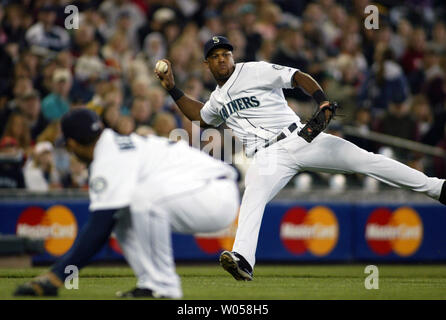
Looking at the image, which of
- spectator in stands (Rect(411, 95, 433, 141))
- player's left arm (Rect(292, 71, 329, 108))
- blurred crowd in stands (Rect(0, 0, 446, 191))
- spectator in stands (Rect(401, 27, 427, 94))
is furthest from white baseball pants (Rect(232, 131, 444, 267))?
spectator in stands (Rect(401, 27, 427, 94))

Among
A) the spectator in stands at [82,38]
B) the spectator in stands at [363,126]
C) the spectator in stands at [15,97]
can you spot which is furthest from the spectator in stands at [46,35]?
the spectator in stands at [363,126]

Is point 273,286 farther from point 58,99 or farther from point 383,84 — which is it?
point 383,84

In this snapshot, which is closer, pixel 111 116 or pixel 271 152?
pixel 271 152

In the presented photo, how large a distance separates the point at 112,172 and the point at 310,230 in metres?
7.37

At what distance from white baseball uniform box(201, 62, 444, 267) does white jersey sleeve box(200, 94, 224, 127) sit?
10 cm

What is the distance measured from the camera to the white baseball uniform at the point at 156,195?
560 centimetres

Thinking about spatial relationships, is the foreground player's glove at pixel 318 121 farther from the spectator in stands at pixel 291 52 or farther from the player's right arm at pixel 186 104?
the spectator in stands at pixel 291 52

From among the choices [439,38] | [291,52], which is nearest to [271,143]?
[291,52]

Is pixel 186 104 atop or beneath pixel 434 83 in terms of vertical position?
atop

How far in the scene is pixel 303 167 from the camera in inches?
318

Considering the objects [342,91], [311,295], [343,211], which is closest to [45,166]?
[343,211]

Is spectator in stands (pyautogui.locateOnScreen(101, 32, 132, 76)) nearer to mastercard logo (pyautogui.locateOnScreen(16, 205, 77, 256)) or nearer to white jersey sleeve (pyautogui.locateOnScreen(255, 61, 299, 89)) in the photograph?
mastercard logo (pyautogui.locateOnScreen(16, 205, 77, 256))

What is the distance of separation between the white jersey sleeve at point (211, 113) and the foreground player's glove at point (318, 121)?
114cm

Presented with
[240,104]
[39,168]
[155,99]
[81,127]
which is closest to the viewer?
[81,127]
